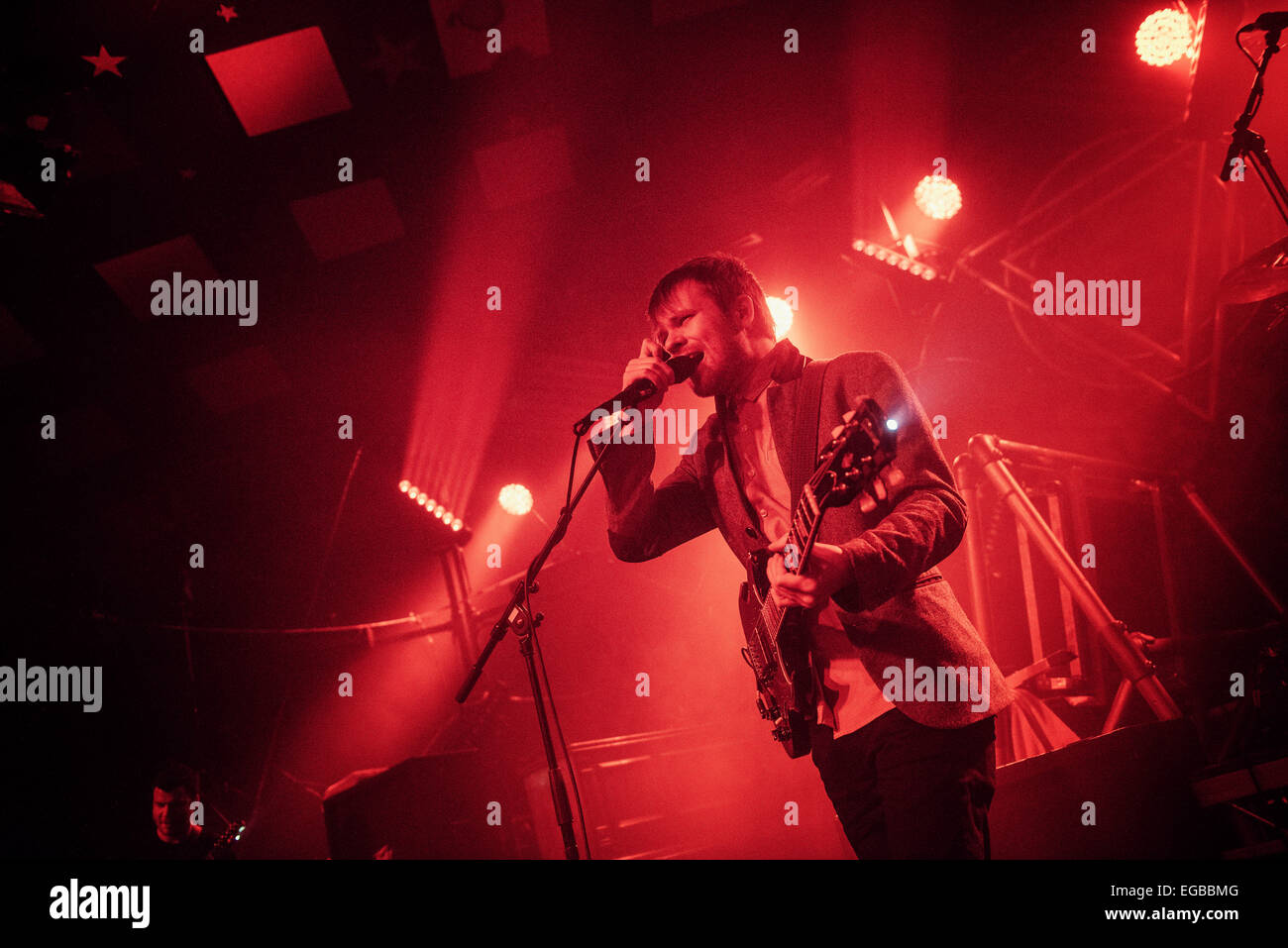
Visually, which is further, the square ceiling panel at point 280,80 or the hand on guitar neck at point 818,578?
the square ceiling panel at point 280,80

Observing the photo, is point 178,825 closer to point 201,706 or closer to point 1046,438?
point 201,706

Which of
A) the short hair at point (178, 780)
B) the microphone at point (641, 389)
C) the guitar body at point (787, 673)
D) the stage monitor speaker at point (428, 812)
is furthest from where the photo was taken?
the short hair at point (178, 780)

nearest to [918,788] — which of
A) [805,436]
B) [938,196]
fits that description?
[805,436]

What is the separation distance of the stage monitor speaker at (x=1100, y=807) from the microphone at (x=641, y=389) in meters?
1.88

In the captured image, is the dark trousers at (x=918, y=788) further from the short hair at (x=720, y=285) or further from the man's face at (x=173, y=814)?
the man's face at (x=173, y=814)

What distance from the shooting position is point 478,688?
585 cm

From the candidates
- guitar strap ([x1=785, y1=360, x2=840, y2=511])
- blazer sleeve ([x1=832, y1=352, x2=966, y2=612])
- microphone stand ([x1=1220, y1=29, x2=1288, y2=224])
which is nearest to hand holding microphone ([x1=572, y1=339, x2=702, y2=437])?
guitar strap ([x1=785, y1=360, x2=840, y2=511])

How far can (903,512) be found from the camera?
168 centimetres

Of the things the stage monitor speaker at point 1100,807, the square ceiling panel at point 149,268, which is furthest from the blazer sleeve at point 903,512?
the square ceiling panel at point 149,268

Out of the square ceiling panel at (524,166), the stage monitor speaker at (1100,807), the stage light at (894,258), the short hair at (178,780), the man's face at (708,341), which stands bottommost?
the short hair at (178,780)

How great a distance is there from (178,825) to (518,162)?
509 centimetres

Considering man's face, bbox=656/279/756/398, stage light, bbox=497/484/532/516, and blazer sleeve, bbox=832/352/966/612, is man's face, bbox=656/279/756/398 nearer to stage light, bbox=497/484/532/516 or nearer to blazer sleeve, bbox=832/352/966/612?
blazer sleeve, bbox=832/352/966/612

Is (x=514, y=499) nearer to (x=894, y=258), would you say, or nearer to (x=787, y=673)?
(x=894, y=258)

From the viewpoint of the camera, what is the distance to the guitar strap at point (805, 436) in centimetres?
200
